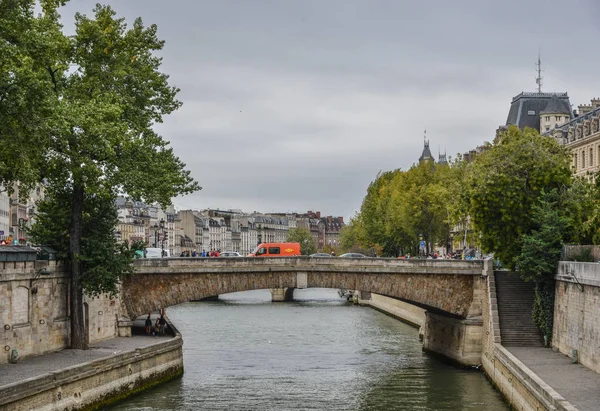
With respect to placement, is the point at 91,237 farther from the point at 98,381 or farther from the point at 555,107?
the point at 555,107

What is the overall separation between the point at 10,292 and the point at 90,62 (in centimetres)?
1098

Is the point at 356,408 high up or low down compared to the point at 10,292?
down

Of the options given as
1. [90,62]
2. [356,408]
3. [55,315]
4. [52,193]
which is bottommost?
[356,408]

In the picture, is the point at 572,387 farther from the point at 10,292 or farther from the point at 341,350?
the point at 341,350

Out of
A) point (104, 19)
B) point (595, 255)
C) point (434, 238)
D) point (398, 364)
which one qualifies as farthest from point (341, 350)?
point (434, 238)

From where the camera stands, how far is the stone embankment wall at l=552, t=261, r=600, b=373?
42219mm

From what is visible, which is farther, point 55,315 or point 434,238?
point 434,238

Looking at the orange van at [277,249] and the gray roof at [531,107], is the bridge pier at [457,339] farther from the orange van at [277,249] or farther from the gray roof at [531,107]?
the gray roof at [531,107]

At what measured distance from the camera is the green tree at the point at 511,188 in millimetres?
55219

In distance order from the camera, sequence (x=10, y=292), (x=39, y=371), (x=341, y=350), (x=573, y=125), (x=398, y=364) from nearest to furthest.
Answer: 1. (x=39, y=371)
2. (x=10, y=292)
3. (x=398, y=364)
4. (x=341, y=350)
5. (x=573, y=125)

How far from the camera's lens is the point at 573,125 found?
310 ft

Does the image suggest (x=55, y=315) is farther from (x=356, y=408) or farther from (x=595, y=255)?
(x=595, y=255)

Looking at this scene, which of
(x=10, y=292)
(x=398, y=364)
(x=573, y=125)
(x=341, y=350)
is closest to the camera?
(x=10, y=292)

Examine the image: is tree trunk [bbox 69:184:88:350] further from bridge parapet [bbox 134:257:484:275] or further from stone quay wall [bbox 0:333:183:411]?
bridge parapet [bbox 134:257:484:275]
